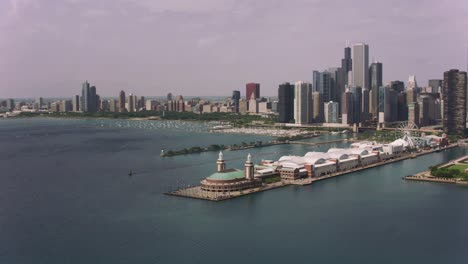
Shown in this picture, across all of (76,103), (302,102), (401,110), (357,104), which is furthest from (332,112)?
(76,103)

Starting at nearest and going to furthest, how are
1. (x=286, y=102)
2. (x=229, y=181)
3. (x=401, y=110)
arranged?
(x=229, y=181) < (x=286, y=102) < (x=401, y=110)

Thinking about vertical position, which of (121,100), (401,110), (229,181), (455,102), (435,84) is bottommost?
(229,181)

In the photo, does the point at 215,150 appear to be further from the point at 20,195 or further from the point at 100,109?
the point at 100,109

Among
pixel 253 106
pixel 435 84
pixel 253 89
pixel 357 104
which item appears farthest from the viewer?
pixel 253 89

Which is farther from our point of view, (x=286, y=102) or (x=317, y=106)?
(x=317, y=106)

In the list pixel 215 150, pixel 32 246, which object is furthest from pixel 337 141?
pixel 32 246

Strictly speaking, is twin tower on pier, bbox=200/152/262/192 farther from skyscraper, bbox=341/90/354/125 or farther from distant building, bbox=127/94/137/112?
distant building, bbox=127/94/137/112

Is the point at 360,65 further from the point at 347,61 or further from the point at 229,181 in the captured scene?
the point at 229,181
